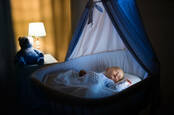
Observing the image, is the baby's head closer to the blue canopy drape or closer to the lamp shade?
the blue canopy drape

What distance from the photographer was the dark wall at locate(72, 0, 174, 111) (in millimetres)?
1644

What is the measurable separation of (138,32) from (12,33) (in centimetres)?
205

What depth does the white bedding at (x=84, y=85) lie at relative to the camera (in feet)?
4.66

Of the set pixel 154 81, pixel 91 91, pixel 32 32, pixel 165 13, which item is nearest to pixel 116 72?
pixel 154 81

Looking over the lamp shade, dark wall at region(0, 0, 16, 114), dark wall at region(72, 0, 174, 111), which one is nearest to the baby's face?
dark wall at region(72, 0, 174, 111)

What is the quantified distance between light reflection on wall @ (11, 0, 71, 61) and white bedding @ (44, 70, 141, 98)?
1.34 m

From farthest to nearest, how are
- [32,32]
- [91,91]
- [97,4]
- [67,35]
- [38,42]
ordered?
[67,35]
[38,42]
[32,32]
[97,4]
[91,91]

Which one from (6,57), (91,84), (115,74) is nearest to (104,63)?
(115,74)

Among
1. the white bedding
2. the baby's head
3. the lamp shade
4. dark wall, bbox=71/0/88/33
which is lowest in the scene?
the baby's head

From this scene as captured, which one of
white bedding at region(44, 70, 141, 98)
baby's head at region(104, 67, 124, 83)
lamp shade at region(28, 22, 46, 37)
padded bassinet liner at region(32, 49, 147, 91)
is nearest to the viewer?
white bedding at region(44, 70, 141, 98)

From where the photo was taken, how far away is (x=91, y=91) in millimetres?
1402

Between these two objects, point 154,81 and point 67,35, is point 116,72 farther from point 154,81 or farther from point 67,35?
point 67,35

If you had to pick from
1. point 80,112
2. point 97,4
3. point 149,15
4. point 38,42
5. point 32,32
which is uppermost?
point 97,4

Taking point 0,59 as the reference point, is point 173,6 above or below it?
above
